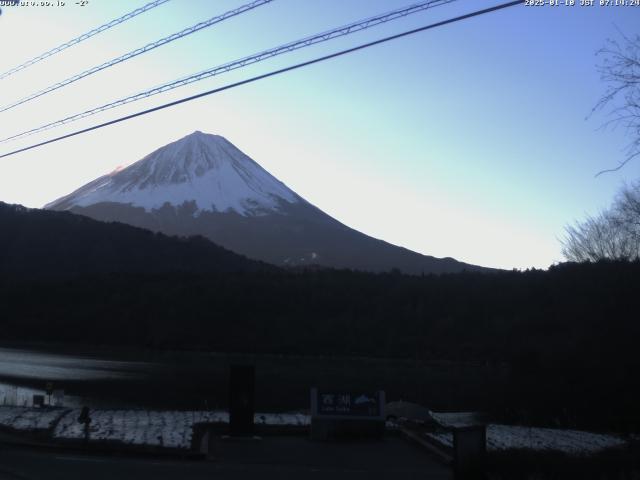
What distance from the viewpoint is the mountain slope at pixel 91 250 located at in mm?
97875

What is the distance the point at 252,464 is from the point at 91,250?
300ft

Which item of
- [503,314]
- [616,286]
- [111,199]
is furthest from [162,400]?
[111,199]

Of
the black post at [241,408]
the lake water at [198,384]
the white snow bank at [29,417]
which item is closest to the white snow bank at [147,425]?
the white snow bank at [29,417]

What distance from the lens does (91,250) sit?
10044cm

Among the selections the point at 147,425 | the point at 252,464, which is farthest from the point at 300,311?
the point at 252,464

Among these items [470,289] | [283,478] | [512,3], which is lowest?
[283,478]

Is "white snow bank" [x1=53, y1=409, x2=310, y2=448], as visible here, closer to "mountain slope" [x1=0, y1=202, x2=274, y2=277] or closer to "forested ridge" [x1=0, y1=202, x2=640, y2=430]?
"forested ridge" [x1=0, y1=202, x2=640, y2=430]

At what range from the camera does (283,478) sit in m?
11.6

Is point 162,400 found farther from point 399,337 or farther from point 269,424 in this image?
point 399,337

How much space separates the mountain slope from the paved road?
83.2 metres

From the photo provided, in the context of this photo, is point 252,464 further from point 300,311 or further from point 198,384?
point 300,311

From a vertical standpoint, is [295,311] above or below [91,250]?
below

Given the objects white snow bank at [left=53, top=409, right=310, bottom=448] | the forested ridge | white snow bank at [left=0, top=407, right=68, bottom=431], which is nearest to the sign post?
white snow bank at [left=53, top=409, right=310, bottom=448]

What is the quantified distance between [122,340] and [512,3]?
240ft
